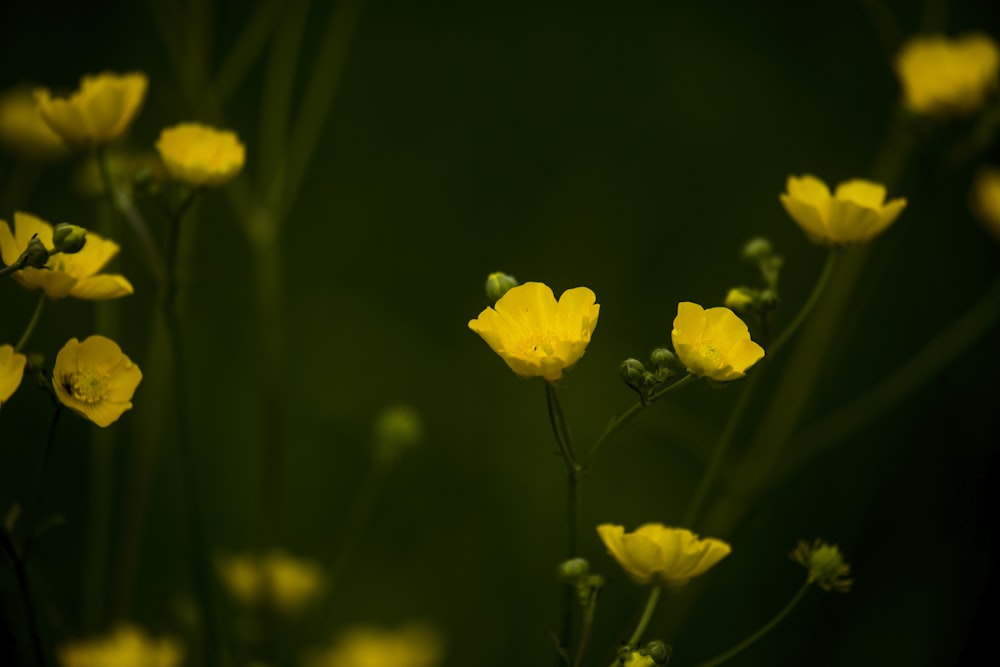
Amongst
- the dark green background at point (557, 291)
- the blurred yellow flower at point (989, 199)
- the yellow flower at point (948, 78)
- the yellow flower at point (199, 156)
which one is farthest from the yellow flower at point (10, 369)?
the blurred yellow flower at point (989, 199)

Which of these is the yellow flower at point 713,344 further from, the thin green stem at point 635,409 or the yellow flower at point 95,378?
the yellow flower at point 95,378

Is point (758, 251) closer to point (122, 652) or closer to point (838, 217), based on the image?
point (838, 217)

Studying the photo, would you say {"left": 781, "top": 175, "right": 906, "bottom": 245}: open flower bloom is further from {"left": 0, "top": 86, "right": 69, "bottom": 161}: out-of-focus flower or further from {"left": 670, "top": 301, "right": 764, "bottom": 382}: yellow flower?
{"left": 0, "top": 86, "right": 69, "bottom": 161}: out-of-focus flower

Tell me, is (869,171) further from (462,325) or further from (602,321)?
(462,325)

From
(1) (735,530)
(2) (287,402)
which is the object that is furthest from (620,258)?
(1) (735,530)

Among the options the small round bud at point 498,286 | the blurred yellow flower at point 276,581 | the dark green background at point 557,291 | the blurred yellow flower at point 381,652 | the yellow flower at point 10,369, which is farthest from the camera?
the dark green background at point 557,291

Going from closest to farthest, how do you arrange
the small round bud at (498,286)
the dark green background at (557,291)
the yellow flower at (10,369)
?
1. the yellow flower at (10,369)
2. the small round bud at (498,286)
3. the dark green background at (557,291)
